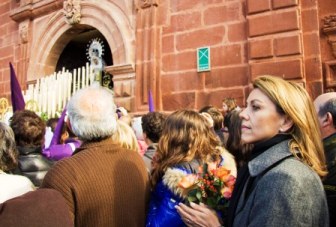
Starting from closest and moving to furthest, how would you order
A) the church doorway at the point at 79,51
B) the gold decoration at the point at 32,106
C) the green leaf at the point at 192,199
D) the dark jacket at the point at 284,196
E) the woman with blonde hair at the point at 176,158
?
the dark jacket at the point at 284,196, the green leaf at the point at 192,199, the woman with blonde hair at the point at 176,158, the gold decoration at the point at 32,106, the church doorway at the point at 79,51

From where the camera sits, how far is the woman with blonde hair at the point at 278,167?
1.27 metres

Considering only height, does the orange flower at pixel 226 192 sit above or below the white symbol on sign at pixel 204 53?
below

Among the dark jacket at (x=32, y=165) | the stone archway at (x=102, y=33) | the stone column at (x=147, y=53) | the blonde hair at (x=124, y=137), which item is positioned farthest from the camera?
Answer: the stone archway at (x=102, y=33)

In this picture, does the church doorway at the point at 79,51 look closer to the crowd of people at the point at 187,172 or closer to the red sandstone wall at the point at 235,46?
the red sandstone wall at the point at 235,46

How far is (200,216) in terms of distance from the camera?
1.59 m

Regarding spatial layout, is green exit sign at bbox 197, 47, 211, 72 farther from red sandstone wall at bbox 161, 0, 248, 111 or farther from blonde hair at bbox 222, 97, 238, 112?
blonde hair at bbox 222, 97, 238, 112

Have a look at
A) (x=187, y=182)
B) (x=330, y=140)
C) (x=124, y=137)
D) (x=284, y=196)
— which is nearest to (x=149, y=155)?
(x=124, y=137)

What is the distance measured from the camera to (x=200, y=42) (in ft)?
18.4

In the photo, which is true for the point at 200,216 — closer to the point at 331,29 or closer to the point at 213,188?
the point at 213,188

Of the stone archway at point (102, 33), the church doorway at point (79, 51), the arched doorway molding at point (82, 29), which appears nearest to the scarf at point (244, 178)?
the stone archway at point (102, 33)

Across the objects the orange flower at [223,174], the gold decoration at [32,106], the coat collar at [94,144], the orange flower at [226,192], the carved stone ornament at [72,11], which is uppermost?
the carved stone ornament at [72,11]

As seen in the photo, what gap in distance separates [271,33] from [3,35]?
24.1 ft

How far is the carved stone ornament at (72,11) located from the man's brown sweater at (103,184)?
19.8 feet

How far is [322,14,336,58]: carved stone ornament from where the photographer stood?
468 cm
